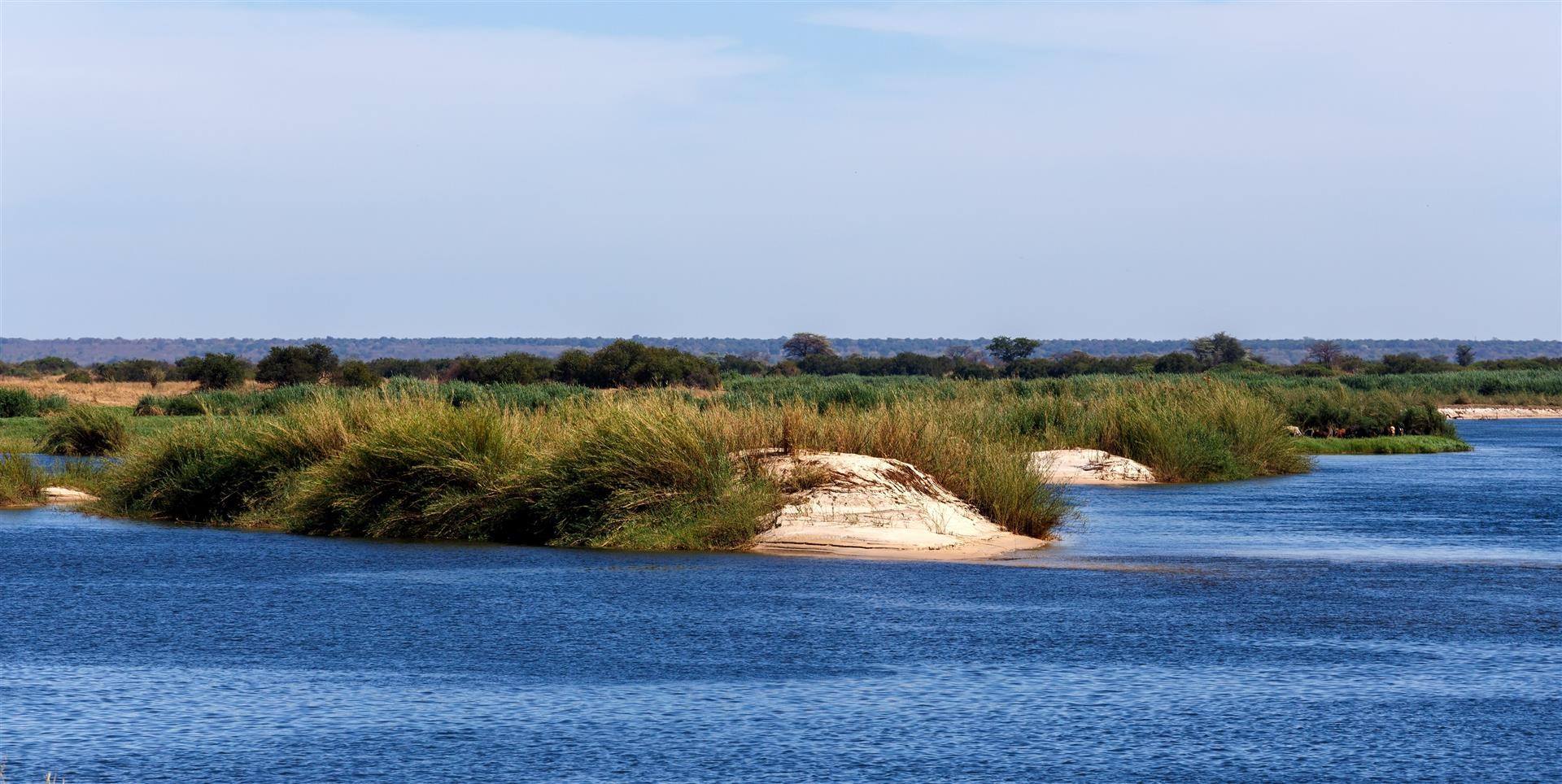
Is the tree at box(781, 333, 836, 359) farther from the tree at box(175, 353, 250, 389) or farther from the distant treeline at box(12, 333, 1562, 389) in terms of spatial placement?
the tree at box(175, 353, 250, 389)

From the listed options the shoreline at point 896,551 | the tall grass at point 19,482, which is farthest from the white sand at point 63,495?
the shoreline at point 896,551

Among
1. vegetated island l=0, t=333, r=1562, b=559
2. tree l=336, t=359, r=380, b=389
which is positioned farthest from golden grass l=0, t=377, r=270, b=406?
vegetated island l=0, t=333, r=1562, b=559

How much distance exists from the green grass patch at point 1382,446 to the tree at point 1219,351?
72.5m

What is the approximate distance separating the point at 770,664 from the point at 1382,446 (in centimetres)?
4132

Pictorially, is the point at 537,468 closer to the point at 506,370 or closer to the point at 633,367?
the point at 633,367

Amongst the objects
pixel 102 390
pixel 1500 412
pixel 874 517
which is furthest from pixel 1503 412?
pixel 874 517

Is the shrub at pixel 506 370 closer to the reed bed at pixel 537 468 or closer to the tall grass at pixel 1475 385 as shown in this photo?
the reed bed at pixel 537 468

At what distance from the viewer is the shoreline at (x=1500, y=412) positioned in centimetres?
8512

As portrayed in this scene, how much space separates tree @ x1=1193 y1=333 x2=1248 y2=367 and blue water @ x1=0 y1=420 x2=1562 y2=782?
107926 millimetres

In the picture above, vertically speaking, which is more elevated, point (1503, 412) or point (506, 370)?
point (506, 370)

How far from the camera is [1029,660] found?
508 inches

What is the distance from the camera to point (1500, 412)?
88.1m

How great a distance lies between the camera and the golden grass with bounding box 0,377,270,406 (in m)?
64.6

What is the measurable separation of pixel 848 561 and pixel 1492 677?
8692mm
